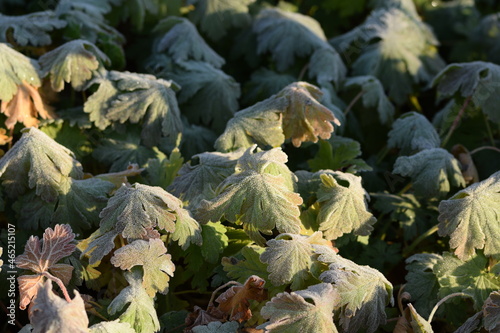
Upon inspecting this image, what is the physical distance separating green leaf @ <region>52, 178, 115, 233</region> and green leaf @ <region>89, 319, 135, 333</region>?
0.49 metres

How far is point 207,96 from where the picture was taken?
8.40 ft

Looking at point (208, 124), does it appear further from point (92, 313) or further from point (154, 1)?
point (92, 313)

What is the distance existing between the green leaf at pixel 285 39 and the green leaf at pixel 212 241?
3.93ft

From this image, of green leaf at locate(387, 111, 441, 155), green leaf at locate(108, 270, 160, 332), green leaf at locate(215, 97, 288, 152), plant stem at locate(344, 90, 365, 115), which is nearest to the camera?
green leaf at locate(108, 270, 160, 332)

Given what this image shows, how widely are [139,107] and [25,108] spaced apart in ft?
1.41

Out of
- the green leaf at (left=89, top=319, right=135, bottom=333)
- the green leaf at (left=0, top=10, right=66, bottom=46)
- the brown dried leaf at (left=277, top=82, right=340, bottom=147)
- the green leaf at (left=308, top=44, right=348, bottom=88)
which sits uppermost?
the brown dried leaf at (left=277, top=82, right=340, bottom=147)

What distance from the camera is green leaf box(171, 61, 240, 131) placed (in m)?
2.55

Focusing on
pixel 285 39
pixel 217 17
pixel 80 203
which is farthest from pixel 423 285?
pixel 217 17

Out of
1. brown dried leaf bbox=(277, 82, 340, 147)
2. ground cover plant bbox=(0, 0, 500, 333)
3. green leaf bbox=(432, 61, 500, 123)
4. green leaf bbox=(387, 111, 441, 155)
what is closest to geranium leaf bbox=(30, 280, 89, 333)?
ground cover plant bbox=(0, 0, 500, 333)

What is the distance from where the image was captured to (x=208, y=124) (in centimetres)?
262

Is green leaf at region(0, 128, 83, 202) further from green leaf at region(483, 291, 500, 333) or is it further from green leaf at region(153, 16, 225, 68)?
green leaf at region(483, 291, 500, 333)

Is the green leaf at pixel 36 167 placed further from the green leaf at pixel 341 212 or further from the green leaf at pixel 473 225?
the green leaf at pixel 473 225

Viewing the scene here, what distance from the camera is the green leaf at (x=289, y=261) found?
1631 mm

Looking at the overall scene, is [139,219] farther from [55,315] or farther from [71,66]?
[71,66]
